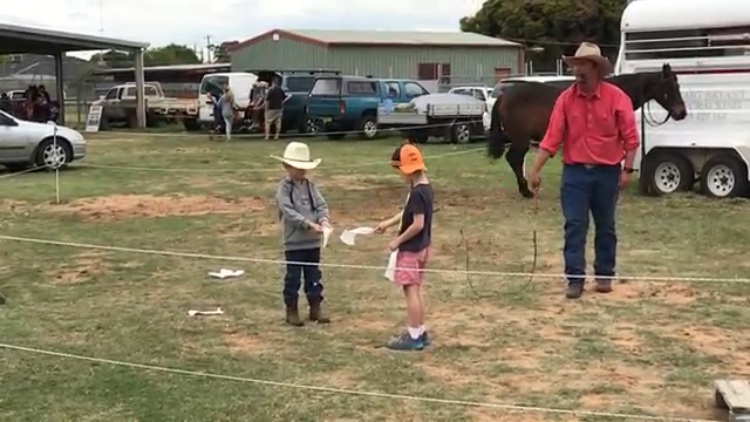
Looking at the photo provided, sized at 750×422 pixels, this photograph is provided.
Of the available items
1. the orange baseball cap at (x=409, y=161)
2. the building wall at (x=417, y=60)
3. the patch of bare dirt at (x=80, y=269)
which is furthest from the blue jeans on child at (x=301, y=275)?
the building wall at (x=417, y=60)

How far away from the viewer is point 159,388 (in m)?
6.20

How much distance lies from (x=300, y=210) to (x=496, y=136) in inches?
355

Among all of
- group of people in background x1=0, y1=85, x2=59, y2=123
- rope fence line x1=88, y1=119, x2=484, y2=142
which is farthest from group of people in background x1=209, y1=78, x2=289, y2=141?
group of people in background x1=0, y1=85, x2=59, y2=123

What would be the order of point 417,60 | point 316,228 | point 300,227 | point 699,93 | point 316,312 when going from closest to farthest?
point 316,228
point 300,227
point 316,312
point 699,93
point 417,60

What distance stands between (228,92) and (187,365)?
23.7 meters

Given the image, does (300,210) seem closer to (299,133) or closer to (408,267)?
(408,267)

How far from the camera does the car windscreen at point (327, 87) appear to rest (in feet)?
98.5

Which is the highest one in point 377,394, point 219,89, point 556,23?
point 556,23

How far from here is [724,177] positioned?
14.5 m

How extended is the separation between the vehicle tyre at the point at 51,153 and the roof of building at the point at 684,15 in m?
10.7

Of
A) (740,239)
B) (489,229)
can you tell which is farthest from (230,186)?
(740,239)

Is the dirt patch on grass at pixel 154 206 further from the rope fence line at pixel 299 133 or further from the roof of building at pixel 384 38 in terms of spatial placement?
the roof of building at pixel 384 38

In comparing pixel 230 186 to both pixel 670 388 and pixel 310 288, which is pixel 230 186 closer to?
pixel 310 288

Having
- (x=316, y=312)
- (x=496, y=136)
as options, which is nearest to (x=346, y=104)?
(x=496, y=136)
